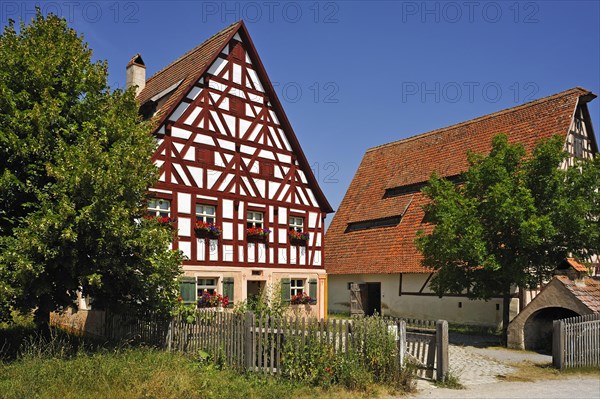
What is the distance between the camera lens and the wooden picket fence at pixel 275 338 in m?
10.8

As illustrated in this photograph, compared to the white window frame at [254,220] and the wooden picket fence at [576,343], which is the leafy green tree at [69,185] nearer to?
the white window frame at [254,220]

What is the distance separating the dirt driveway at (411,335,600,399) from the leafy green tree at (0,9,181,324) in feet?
23.0

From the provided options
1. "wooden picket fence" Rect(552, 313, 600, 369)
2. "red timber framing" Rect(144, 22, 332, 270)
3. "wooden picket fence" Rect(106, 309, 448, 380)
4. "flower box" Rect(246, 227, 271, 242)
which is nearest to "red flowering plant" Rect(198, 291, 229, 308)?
"red timber framing" Rect(144, 22, 332, 270)

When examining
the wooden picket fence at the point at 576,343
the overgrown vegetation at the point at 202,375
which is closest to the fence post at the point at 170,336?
the overgrown vegetation at the point at 202,375

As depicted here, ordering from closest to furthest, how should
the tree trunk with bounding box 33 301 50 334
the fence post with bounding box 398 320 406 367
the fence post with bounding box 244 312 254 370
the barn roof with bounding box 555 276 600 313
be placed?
the fence post with bounding box 398 320 406 367 → the fence post with bounding box 244 312 254 370 → the tree trunk with bounding box 33 301 50 334 → the barn roof with bounding box 555 276 600 313

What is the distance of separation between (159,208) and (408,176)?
1528 centimetres

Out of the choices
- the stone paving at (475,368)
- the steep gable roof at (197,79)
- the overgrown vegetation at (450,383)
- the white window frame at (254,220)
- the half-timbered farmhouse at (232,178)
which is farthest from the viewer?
the white window frame at (254,220)

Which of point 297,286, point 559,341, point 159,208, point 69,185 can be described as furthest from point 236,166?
point 559,341

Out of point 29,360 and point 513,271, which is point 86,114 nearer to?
point 29,360

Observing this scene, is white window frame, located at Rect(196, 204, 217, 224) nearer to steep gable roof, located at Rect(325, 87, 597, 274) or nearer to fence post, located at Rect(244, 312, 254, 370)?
fence post, located at Rect(244, 312, 254, 370)

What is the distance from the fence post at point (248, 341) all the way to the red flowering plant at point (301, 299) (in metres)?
9.97

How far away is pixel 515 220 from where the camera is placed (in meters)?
16.4

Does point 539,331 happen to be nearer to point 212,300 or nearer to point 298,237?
point 298,237

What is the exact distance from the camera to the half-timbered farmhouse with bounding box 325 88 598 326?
23.3 metres
